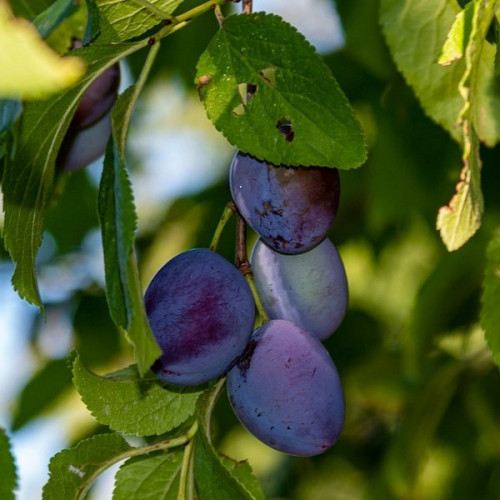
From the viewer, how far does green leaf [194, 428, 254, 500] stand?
2.26 feet

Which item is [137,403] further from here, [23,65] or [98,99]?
[23,65]

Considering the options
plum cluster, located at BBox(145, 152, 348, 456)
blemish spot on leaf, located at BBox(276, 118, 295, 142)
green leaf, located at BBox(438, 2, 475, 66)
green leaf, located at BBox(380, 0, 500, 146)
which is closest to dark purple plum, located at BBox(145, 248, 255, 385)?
plum cluster, located at BBox(145, 152, 348, 456)

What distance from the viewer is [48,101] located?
0.67m

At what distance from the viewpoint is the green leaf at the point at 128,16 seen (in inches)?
27.1

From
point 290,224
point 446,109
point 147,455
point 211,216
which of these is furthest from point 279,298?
point 211,216

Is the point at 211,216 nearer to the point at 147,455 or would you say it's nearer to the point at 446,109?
the point at 446,109

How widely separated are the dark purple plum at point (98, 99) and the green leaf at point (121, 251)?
272 mm

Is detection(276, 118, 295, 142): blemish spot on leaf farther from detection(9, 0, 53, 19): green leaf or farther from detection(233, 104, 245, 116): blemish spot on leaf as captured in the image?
detection(9, 0, 53, 19): green leaf

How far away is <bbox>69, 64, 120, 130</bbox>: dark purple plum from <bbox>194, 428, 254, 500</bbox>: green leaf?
0.32 meters

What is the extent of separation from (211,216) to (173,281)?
0.91 metres

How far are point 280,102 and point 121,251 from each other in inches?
7.6

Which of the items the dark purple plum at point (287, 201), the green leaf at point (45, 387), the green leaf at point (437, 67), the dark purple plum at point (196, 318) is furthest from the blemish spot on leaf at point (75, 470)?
the green leaf at point (45, 387)

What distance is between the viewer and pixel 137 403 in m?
0.77

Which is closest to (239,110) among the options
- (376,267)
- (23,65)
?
(23,65)
